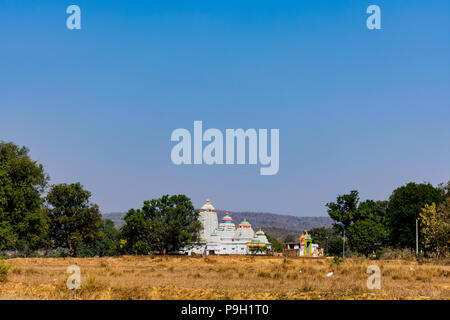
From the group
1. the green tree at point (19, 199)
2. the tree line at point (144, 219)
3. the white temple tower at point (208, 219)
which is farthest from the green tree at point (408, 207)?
the green tree at point (19, 199)

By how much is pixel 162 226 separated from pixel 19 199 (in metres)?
21.1

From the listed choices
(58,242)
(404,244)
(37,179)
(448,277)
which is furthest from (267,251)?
(448,277)

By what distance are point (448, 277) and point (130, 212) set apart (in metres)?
46.5

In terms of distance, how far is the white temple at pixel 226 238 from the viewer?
97.7 m

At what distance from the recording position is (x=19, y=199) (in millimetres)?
48719

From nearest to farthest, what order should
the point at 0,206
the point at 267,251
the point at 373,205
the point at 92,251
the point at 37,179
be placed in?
the point at 0,206 → the point at 37,179 → the point at 373,205 → the point at 267,251 → the point at 92,251

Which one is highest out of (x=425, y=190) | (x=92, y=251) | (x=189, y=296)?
(x=425, y=190)

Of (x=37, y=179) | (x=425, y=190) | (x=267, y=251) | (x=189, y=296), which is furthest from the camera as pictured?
(x=267, y=251)

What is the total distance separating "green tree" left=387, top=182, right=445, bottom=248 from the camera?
70.8 metres

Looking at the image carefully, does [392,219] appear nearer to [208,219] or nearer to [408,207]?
[408,207]

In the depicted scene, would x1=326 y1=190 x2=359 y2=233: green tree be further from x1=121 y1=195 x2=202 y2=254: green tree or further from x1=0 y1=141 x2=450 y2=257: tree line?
x1=121 y1=195 x2=202 y2=254: green tree

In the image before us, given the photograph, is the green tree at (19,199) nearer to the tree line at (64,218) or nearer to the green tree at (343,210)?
the tree line at (64,218)
